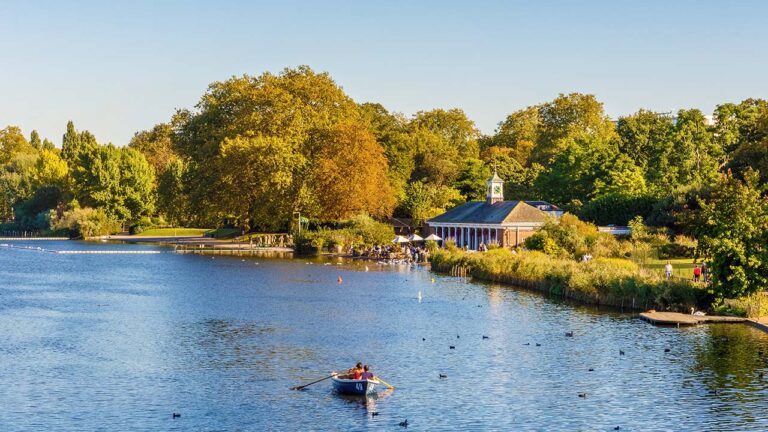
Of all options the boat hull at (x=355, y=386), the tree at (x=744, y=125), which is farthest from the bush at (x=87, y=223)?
the boat hull at (x=355, y=386)

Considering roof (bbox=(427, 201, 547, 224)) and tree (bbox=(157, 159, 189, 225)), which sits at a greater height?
tree (bbox=(157, 159, 189, 225))

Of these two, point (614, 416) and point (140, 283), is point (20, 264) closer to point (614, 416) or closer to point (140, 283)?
point (140, 283)

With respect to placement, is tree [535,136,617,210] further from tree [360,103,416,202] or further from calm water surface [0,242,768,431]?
calm water surface [0,242,768,431]

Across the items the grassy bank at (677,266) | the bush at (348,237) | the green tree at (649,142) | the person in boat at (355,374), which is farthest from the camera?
the bush at (348,237)

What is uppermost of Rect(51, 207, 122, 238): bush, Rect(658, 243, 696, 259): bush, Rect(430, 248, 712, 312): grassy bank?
Rect(51, 207, 122, 238): bush

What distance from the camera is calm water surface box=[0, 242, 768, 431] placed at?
34.6 meters

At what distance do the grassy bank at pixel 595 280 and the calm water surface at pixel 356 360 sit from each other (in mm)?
2305

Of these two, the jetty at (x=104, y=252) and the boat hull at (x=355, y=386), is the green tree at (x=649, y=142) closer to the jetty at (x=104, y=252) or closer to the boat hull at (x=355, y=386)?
the jetty at (x=104, y=252)

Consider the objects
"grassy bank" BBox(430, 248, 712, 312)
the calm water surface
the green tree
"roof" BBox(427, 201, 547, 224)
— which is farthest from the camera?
the green tree

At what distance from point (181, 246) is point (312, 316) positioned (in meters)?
73.8

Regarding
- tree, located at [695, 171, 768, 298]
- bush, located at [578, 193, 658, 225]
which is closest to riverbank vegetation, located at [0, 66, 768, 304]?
bush, located at [578, 193, 658, 225]

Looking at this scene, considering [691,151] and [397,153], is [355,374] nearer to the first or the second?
[691,151]

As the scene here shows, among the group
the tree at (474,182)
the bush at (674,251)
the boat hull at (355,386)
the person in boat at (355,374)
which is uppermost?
the tree at (474,182)

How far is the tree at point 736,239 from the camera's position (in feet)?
180
